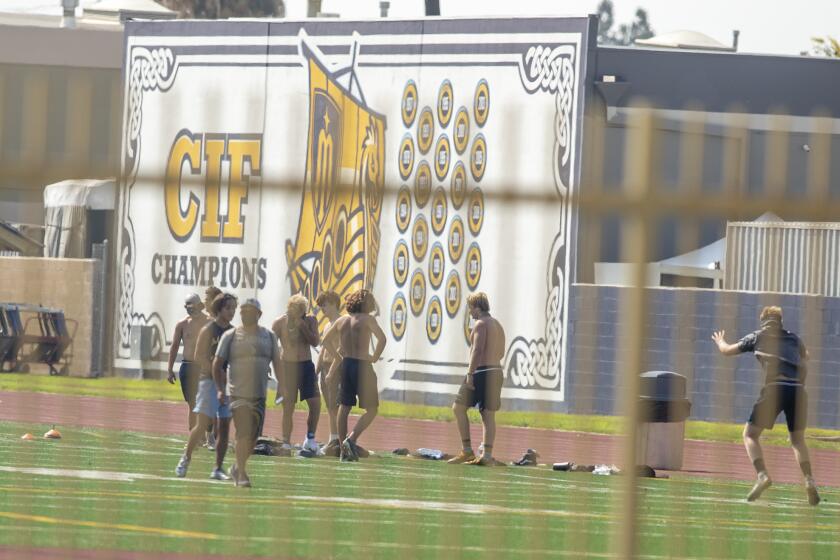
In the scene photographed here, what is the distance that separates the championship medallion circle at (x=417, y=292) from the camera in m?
6.00

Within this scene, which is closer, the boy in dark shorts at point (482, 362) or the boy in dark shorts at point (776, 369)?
the boy in dark shorts at point (482, 362)

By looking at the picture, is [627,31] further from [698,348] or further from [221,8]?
[698,348]

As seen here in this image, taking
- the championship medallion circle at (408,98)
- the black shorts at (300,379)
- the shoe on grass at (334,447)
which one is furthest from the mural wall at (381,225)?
the championship medallion circle at (408,98)

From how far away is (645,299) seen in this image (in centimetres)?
592

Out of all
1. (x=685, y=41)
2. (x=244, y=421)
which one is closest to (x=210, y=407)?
(x=244, y=421)

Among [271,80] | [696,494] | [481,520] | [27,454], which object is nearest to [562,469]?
[696,494]

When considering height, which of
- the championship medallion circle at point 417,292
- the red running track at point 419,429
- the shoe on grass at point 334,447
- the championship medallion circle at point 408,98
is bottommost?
the shoe on grass at point 334,447

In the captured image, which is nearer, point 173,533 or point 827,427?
point 173,533

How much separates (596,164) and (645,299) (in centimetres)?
48

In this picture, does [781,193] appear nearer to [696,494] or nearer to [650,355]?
[650,355]

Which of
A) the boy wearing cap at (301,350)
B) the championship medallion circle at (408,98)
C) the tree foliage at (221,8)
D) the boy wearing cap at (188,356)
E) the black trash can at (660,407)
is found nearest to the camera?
the black trash can at (660,407)

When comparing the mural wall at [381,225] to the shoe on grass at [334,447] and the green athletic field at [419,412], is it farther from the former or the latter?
the shoe on grass at [334,447]

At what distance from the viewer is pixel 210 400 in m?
14.3

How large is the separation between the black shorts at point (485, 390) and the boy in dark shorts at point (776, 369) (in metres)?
0.78
